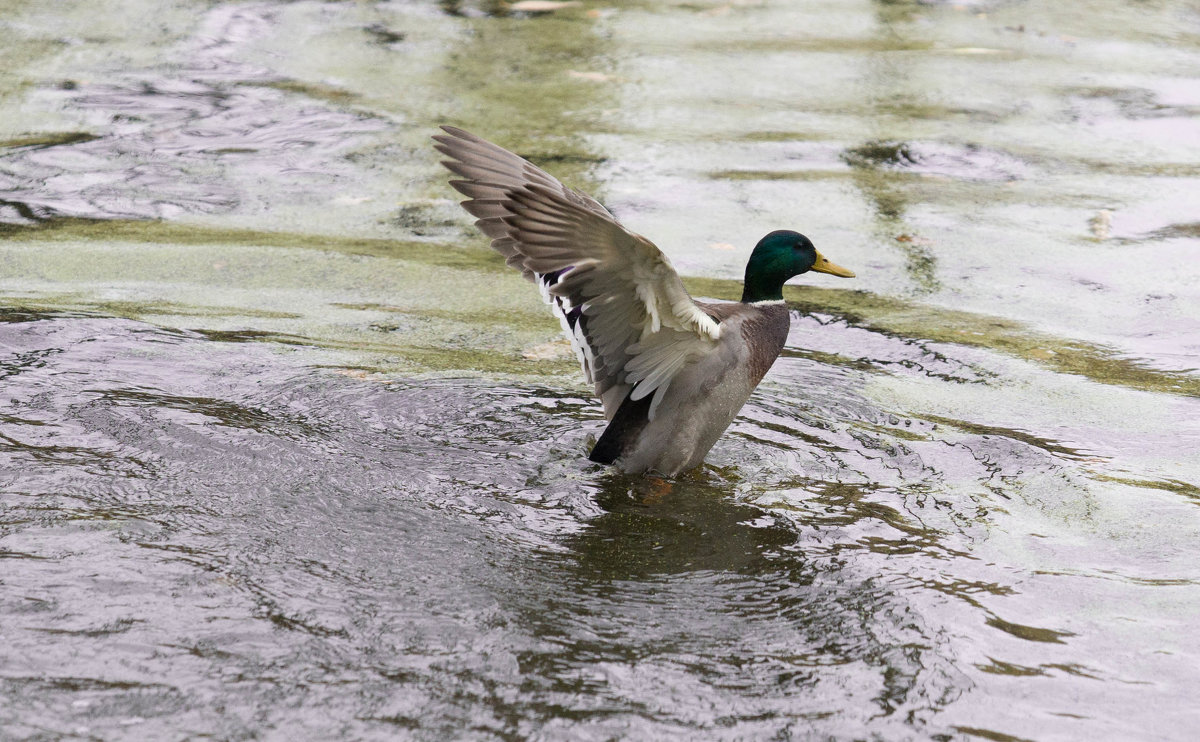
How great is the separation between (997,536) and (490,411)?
1.72m

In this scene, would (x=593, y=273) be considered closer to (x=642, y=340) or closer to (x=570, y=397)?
(x=642, y=340)

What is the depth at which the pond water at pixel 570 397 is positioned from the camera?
298 centimetres

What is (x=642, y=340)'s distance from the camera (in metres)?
4.05

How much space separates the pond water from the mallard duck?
176 millimetres

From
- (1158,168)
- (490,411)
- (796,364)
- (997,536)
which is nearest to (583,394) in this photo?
(490,411)

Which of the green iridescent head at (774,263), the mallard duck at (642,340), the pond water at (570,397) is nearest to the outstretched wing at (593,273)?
the mallard duck at (642,340)

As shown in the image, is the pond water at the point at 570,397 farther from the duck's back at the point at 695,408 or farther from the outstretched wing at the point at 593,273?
the outstretched wing at the point at 593,273

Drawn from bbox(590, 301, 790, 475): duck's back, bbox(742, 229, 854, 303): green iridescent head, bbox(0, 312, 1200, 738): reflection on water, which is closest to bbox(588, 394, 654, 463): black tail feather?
bbox(590, 301, 790, 475): duck's back

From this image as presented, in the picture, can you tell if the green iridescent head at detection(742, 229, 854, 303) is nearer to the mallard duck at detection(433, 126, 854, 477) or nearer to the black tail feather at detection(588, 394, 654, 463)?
the mallard duck at detection(433, 126, 854, 477)

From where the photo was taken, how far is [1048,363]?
509cm

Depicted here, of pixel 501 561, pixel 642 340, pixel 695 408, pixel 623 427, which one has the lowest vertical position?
pixel 501 561

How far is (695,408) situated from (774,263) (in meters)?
0.70

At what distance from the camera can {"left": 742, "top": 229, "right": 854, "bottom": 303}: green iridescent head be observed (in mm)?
4605

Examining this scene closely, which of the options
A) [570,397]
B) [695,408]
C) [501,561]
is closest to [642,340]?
[695,408]
